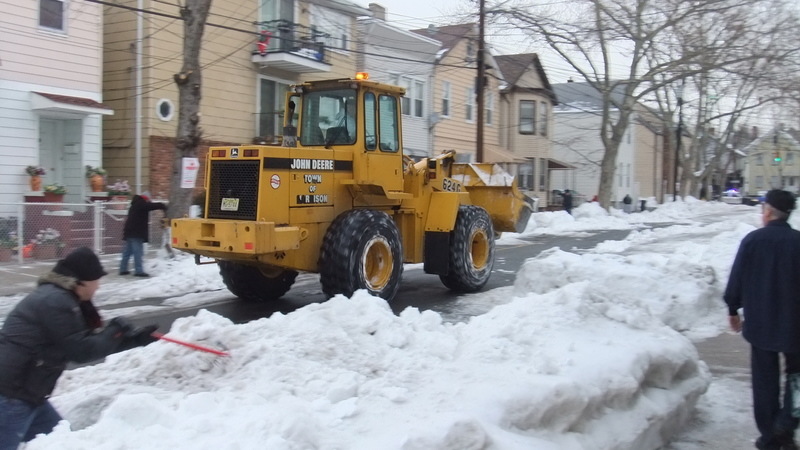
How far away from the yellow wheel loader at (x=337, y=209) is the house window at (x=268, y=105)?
11843 mm

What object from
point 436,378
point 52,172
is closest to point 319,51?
point 52,172

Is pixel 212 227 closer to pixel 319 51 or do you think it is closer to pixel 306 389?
pixel 306 389

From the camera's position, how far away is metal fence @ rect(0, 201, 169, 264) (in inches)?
581

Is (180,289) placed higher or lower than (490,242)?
lower

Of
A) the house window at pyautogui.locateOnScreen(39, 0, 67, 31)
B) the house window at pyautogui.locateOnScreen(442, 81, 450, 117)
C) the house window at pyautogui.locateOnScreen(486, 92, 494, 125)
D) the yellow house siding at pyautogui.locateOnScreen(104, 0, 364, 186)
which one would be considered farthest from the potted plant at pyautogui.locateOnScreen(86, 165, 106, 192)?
the house window at pyautogui.locateOnScreen(486, 92, 494, 125)

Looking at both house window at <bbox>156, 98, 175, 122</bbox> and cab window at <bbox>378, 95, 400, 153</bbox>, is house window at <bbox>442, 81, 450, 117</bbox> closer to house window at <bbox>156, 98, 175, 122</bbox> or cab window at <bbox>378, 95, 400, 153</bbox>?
house window at <bbox>156, 98, 175, 122</bbox>

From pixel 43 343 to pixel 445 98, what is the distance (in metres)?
30.2

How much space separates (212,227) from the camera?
8852 mm

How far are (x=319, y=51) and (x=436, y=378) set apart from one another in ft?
65.5

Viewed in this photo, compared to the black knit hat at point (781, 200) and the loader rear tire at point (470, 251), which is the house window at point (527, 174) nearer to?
the loader rear tire at point (470, 251)

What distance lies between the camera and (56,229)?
1552cm

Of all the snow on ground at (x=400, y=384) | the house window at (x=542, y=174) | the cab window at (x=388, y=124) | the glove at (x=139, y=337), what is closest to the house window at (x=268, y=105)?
the cab window at (x=388, y=124)

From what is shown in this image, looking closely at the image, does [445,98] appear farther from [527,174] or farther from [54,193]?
[54,193]

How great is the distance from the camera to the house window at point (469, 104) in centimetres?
3497
